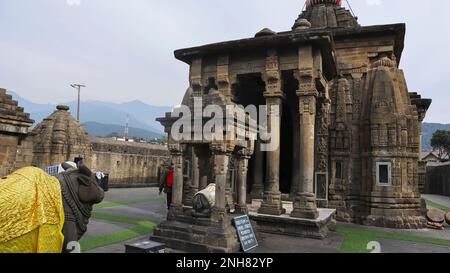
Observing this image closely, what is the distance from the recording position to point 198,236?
23.8 feet

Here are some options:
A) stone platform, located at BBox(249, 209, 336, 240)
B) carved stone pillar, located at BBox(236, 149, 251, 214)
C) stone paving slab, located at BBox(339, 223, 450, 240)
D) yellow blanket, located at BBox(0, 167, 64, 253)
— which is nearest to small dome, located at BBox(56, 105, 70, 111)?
stone platform, located at BBox(249, 209, 336, 240)

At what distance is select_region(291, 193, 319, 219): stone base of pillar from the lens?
9.85 meters

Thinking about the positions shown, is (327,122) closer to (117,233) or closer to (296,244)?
(296,244)

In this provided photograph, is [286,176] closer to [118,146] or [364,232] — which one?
[364,232]

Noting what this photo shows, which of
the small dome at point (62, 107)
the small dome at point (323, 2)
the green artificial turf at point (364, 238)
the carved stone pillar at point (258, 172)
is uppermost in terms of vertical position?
the small dome at point (323, 2)

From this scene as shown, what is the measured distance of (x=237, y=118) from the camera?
24.4 ft

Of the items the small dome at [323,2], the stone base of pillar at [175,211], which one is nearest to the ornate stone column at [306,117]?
the stone base of pillar at [175,211]

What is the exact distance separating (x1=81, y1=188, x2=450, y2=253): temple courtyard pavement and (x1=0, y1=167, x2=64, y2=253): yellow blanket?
12.6 ft

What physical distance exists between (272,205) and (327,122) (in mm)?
5199

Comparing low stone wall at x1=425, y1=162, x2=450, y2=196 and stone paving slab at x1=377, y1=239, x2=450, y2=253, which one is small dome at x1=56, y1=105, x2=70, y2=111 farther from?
low stone wall at x1=425, y1=162, x2=450, y2=196

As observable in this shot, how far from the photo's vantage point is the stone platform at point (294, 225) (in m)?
9.45

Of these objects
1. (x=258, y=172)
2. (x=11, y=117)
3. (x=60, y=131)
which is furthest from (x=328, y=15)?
(x=11, y=117)

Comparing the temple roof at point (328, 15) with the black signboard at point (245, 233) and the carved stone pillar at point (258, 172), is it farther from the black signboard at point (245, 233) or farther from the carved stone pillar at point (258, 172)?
the black signboard at point (245, 233)

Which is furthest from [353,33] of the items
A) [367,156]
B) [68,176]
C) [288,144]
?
[68,176]
